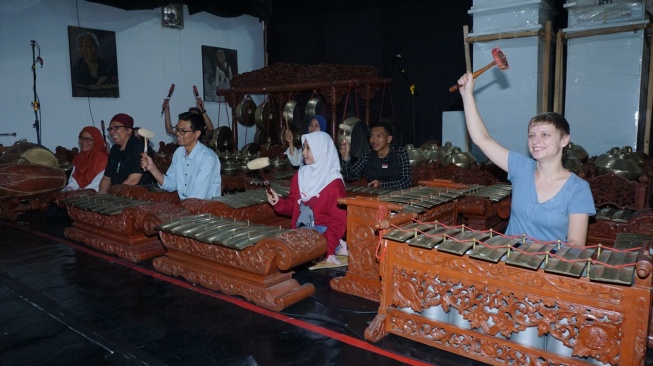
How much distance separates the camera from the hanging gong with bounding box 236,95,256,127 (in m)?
8.03

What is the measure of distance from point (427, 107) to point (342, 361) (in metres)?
5.25

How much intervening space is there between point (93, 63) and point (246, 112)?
8.33 feet

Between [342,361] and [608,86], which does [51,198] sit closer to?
[342,361]

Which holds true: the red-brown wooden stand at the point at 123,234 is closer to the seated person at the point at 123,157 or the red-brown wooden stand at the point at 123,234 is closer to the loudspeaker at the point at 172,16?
the seated person at the point at 123,157

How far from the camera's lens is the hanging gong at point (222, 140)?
7684 mm

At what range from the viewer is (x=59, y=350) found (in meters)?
2.34

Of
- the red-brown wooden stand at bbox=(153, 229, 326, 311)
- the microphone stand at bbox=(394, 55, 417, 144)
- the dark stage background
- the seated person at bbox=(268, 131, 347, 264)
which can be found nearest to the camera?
the red-brown wooden stand at bbox=(153, 229, 326, 311)

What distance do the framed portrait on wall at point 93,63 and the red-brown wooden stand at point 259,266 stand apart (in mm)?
4842

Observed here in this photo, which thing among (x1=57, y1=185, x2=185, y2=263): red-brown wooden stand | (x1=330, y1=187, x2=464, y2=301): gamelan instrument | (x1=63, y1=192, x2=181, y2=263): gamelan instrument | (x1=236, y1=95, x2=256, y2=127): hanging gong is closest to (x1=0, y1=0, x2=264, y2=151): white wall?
(x1=236, y1=95, x2=256, y2=127): hanging gong

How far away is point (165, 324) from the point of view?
263 cm

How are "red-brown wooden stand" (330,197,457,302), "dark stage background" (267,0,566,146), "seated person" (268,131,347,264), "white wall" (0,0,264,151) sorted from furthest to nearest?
"dark stage background" (267,0,566,146)
"white wall" (0,0,264,151)
"seated person" (268,131,347,264)
"red-brown wooden stand" (330,197,457,302)

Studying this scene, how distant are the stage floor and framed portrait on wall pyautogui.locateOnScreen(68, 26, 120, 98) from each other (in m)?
4.04

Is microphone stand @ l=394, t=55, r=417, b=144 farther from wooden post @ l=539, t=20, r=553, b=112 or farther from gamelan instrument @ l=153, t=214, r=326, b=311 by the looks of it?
gamelan instrument @ l=153, t=214, r=326, b=311

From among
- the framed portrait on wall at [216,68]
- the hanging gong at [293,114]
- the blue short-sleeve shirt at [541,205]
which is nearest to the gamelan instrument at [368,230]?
the blue short-sleeve shirt at [541,205]
